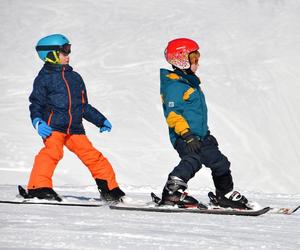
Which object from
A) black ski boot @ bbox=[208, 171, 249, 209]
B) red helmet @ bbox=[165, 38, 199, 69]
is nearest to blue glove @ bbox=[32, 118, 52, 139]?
red helmet @ bbox=[165, 38, 199, 69]

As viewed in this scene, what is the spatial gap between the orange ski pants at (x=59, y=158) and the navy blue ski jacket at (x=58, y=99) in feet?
0.27

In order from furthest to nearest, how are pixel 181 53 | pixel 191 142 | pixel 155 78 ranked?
pixel 155 78 → pixel 181 53 → pixel 191 142

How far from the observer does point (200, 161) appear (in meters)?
5.89

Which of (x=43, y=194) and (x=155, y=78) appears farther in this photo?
(x=155, y=78)

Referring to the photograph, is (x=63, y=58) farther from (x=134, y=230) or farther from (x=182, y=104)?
(x=134, y=230)

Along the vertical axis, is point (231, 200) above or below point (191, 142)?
below

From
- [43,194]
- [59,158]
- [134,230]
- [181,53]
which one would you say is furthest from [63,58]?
[134,230]

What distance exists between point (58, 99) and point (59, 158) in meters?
0.49

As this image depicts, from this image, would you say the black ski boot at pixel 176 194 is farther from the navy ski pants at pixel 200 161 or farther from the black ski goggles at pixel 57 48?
the black ski goggles at pixel 57 48

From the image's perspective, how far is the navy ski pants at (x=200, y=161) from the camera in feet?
19.1

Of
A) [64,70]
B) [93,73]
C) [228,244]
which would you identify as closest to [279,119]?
[93,73]

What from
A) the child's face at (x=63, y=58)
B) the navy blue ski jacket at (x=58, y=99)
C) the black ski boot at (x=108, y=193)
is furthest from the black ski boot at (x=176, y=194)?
the child's face at (x=63, y=58)

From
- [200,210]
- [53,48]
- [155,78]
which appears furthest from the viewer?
[155,78]

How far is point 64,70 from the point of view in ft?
20.9
